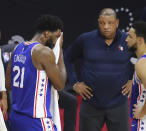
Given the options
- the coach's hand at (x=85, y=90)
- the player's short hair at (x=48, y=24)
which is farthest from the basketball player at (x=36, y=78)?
the coach's hand at (x=85, y=90)

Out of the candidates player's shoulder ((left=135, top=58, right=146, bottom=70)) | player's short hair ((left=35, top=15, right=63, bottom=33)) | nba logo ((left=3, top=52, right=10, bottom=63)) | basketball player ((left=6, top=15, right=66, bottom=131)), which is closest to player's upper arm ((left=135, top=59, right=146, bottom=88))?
player's shoulder ((left=135, top=58, right=146, bottom=70))

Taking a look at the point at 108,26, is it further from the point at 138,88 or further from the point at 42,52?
the point at 42,52

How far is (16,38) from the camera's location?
805 cm

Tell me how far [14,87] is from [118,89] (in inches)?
53.9

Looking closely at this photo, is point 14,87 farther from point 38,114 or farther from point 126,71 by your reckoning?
point 126,71

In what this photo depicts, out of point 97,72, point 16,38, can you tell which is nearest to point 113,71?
point 97,72

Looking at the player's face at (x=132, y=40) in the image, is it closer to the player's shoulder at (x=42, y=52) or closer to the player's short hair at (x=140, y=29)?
the player's short hair at (x=140, y=29)

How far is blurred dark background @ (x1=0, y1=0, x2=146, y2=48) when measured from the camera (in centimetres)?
805

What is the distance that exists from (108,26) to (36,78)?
139 cm

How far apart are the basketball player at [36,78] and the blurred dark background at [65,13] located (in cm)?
397

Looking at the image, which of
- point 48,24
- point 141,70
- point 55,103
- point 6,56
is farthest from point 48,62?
point 6,56

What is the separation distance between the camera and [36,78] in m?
3.96

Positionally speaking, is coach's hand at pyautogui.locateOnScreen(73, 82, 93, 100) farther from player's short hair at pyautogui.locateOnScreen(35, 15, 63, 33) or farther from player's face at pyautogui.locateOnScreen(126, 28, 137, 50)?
player's short hair at pyautogui.locateOnScreen(35, 15, 63, 33)

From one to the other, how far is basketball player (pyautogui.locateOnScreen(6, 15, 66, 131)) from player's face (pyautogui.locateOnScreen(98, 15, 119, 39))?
3.31 feet
